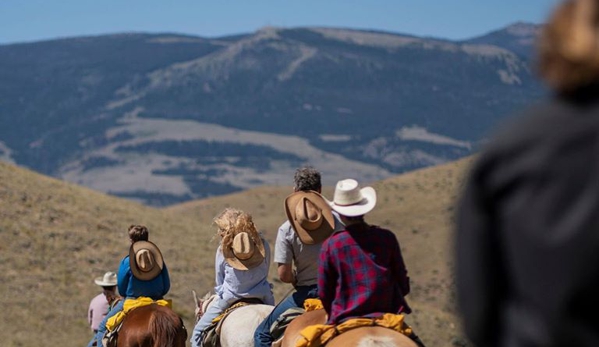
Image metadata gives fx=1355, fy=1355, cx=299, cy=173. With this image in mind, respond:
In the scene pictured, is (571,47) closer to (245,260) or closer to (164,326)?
(164,326)

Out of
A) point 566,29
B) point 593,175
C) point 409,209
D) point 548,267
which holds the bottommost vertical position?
point 409,209

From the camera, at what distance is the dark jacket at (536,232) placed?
3.63m

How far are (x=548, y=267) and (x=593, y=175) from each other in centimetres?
29

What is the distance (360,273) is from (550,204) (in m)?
4.48

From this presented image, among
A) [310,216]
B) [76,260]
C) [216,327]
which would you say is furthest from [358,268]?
[76,260]

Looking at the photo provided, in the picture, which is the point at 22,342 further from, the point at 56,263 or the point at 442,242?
the point at 442,242

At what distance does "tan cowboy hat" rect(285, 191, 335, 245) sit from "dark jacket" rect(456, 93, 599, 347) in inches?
266

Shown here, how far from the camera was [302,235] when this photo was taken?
35.6 feet

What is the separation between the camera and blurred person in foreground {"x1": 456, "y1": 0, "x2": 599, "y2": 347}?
3.62 meters

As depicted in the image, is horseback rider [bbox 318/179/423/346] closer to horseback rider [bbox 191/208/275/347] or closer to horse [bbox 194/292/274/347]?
horse [bbox 194/292/274/347]

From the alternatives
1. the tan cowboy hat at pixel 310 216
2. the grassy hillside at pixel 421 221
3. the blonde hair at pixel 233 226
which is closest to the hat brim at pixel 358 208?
the tan cowboy hat at pixel 310 216

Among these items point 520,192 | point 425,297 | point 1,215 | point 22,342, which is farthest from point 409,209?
point 520,192

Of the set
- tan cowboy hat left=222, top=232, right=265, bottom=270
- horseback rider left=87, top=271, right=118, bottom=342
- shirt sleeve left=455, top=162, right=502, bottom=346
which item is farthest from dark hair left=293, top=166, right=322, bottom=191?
shirt sleeve left=455, top=162, right=502, bottom=346

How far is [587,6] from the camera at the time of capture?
366 centimetres
